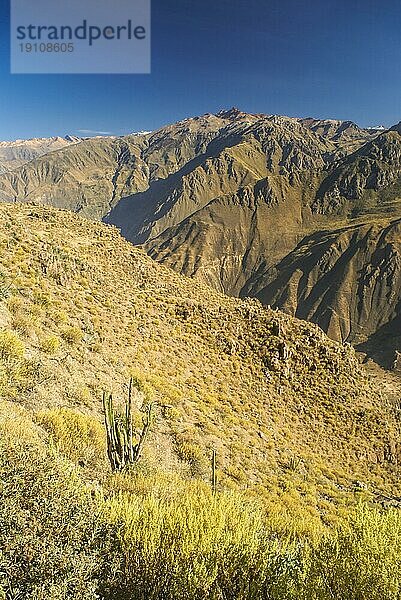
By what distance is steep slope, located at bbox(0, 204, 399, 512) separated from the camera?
50.2 ft

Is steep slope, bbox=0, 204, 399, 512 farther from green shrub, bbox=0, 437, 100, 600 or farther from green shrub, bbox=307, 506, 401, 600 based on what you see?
green shrub, bbox=307, 506, 401, 600

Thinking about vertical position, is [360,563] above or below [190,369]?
above

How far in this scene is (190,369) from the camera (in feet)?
73.6

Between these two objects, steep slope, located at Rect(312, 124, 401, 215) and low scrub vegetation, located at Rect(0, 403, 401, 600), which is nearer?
low scrub vegetation, located at Rect(0, 403, 401, 600)

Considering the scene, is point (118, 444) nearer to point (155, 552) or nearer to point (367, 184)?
point (155, 552)

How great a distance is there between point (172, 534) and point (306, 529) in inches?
161

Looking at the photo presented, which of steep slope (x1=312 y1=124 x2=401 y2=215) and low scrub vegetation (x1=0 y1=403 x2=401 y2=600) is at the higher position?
steep slope (x1=312 y1=124 x2=401 y2=215)

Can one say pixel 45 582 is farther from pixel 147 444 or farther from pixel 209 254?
pixel 209 254

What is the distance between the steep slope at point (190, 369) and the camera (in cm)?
1530

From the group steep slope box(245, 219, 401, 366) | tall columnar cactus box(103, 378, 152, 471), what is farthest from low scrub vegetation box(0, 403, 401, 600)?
steep slope box(245, 219, 401, 366)

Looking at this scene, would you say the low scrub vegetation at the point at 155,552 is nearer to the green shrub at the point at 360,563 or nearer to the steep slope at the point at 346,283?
the green shrub at the point at 360,563

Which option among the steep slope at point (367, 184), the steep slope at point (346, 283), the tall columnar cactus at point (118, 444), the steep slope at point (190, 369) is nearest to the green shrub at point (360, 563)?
the tall columnar cactus at point (118, 444)

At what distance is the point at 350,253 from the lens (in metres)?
147

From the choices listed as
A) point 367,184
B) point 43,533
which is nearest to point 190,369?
point 43,533
